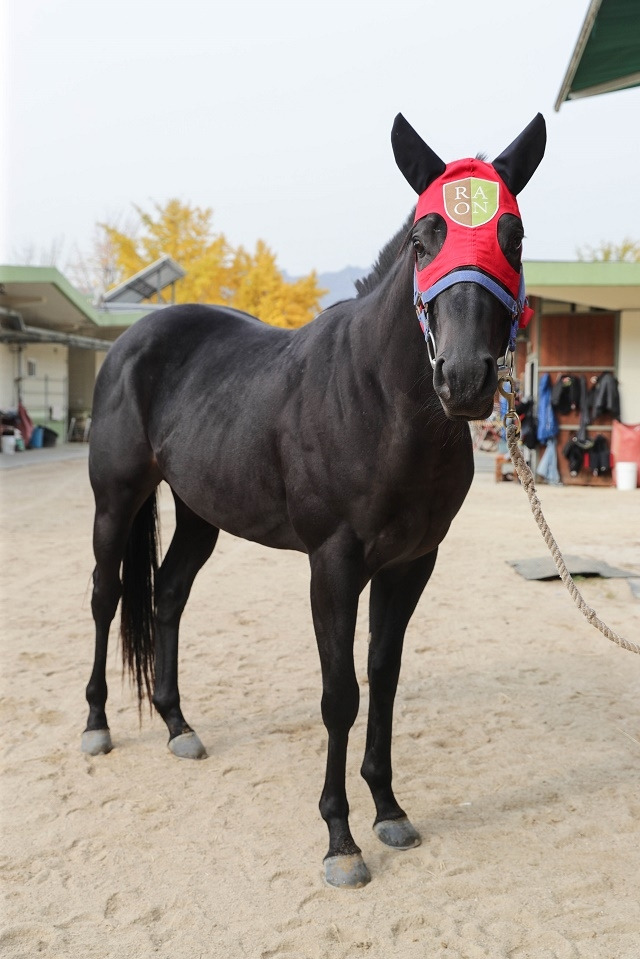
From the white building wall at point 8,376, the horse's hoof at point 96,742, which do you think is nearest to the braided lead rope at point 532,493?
the horse's hoof at point 96,742

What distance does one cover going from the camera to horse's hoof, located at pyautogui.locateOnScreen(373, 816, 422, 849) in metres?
2.33

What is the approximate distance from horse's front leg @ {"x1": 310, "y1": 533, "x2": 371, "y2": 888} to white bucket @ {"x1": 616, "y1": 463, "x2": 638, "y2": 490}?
10409 mm

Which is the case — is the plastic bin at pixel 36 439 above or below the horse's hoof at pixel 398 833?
above

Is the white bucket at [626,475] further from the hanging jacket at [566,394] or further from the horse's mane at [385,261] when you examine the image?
the horse's mane at [385,261]

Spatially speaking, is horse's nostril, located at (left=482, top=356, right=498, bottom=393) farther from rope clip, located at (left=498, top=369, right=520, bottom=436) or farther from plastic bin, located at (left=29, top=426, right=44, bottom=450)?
plastic bin, located at (left=29, top=426, right=44, bottom=450)

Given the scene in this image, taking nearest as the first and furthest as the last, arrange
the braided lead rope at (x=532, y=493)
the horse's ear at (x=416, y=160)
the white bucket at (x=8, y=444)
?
the horse's ear at (x=416, y=160) → the braided lead rope at (x=532, y=493) → the white bucket at (x=8, y=444)

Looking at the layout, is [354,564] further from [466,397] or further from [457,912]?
[457,912]

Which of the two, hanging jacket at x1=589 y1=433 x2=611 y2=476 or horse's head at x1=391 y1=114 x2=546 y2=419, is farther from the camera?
hanging jacket at x1=589 y1=433 x2=611 y2=476

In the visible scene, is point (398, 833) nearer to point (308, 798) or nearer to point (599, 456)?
point (308, 798)

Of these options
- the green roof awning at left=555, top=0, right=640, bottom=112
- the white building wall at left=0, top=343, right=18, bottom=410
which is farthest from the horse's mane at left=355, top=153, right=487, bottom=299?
the white building wall at left=0, top=343, right=18, bottom=410

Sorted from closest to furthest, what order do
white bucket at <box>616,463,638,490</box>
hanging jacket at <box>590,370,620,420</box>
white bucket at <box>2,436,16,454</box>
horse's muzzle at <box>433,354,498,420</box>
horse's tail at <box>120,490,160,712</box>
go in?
horse's muzzle at <box>433,354,498,420</box>, horse's tail at <box>120,490,160,712</box>, white bucket at <box>616,463,638,490</box>, hanging jacket at <box>590,370,620,420</box>, white bucket at <box>2,436,16,454</box>

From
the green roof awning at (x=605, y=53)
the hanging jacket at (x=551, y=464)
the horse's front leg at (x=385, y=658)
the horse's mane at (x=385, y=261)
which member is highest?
the green roof awning at (x=605, y=53)

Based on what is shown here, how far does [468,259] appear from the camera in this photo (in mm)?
1692

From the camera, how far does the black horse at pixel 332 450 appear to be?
1887 millimetres
